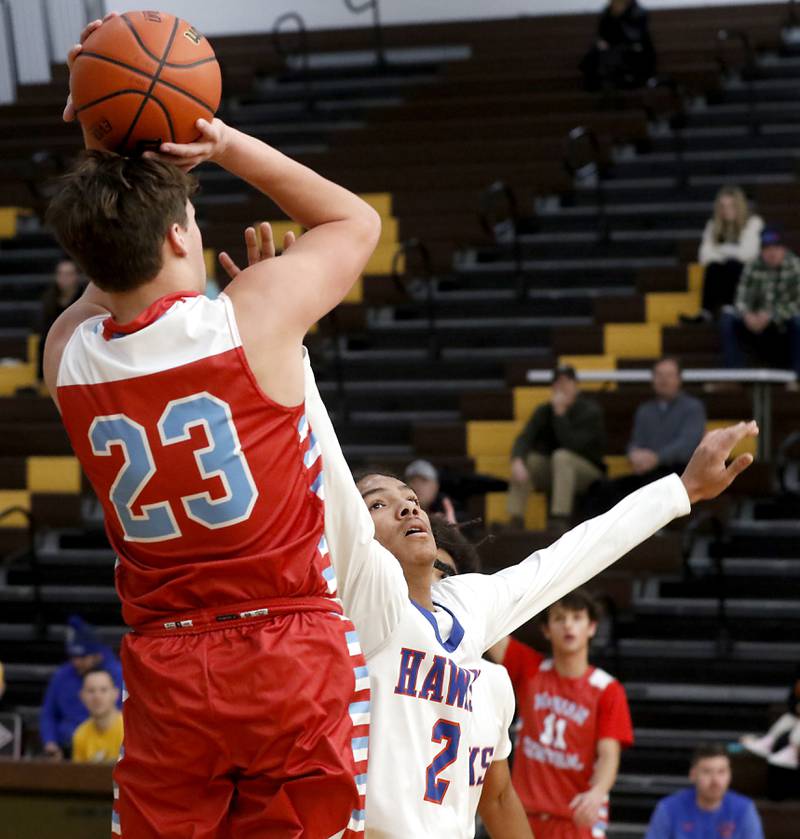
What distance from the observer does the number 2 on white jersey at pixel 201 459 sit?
2684 mm

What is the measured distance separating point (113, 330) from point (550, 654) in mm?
6486

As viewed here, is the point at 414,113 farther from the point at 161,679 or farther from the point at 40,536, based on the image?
the point at 161,679

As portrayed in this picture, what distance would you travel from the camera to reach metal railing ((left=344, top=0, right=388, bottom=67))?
16797 millimetres

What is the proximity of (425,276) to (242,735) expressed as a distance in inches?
420

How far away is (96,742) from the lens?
323 inches

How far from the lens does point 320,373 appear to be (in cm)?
1264

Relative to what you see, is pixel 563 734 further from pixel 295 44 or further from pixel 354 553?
pixel 295 44

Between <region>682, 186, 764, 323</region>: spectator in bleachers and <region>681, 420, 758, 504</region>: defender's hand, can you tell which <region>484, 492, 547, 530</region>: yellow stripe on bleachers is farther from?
<region>681, 420, 758, 504</region>: defender's hand

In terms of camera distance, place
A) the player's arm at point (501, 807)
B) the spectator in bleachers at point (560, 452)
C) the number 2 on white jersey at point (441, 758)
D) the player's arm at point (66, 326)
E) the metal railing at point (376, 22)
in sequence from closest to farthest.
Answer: the player's arm at point (66, 326) → the number 2 on white jersey at point (441, 758) → the player's arm at point (501, 807) → the spectator in bleachers at point (560, 452) → the metal railing at point (376, 22)

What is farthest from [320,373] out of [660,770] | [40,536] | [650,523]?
[650,523]

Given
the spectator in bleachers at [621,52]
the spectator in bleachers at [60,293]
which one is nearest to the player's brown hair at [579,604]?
the spectator in bleachers at [60,293]

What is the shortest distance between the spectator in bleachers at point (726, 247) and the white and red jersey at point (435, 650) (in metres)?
8.46

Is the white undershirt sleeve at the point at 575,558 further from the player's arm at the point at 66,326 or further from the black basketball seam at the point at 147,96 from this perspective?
the black basketball seam at the point at 147,96

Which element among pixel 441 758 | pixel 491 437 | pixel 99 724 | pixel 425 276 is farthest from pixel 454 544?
pixel 425 276
